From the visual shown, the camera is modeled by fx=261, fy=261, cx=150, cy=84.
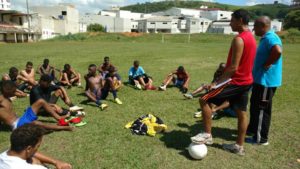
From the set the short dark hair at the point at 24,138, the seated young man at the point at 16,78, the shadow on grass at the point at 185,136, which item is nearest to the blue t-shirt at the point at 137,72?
the seated young man at the point at 16,78

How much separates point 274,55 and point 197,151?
2427 mm

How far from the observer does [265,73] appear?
539cm

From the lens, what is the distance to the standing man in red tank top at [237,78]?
15.2ft

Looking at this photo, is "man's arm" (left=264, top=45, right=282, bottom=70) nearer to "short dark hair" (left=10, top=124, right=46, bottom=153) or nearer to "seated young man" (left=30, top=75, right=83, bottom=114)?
"short dark hair" (left=10, top=124, right=46, bottom=153)

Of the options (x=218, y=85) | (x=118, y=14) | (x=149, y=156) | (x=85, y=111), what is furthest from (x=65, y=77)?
(x=118, y=14)

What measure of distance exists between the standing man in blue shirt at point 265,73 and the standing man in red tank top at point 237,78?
0.63 metres

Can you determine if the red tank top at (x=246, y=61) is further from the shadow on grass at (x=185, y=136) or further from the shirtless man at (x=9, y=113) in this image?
the shirtless man at (x=9, y=113)

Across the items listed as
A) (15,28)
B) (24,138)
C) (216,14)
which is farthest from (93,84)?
(216,14)

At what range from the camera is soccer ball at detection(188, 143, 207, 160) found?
4949mm

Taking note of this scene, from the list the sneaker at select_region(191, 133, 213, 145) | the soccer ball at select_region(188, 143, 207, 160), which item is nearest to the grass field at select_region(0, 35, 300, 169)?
the soccer ball at select_region(188, 143, 207, 160)

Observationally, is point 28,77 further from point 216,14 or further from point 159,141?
point 216,14

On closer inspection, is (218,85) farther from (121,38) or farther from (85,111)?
(121,38)

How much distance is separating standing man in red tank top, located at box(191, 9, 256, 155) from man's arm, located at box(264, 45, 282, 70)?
2.00 ft

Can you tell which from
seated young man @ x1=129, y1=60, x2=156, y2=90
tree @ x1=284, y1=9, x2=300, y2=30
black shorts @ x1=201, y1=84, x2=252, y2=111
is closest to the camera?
black shorts @ x1=201, y1=84, x2=252, y2=111
